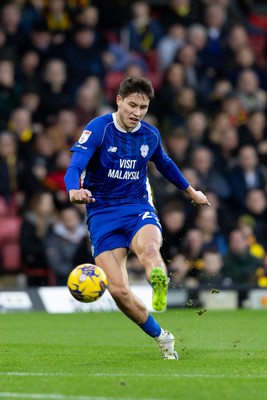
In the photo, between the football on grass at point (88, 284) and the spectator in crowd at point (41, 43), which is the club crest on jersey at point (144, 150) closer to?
Answer: the football on grass at point (88, 284)

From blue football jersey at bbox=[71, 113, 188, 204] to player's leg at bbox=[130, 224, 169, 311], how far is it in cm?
47

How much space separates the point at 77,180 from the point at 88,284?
912 millimetres

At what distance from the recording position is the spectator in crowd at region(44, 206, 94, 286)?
16.7m

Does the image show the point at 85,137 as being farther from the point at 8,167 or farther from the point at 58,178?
the point at 58,178

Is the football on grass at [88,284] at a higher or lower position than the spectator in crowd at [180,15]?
lower

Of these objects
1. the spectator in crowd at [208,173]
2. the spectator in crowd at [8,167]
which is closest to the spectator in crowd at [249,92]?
the spectator in crowd at [208,173]

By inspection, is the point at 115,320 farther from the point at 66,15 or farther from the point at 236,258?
the point at 66,15

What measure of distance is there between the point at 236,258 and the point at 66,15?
526 cm

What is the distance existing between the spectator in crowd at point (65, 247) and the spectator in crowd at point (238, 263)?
2328 mm

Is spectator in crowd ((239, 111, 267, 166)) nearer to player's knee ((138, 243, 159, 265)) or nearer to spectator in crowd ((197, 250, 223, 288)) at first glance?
spectator in crowd ((197, 250, 223, 288))

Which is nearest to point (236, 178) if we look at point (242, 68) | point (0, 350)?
point (242, 68)

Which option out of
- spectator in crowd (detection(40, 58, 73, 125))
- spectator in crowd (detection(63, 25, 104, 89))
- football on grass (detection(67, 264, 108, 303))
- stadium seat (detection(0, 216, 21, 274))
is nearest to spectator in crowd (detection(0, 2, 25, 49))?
spectator in crowd (detection(40, 58, 73, 125))

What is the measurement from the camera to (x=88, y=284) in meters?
9.07

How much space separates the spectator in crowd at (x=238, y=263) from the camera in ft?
57.9
